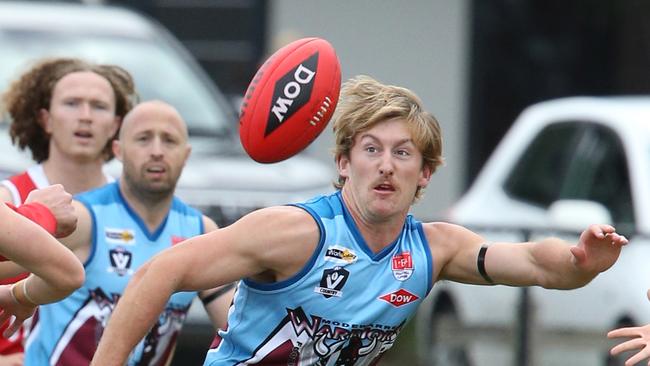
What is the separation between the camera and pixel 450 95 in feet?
52.8

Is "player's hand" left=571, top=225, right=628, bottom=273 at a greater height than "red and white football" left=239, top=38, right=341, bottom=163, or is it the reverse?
"red and white football" left=239, top=38, right=341, bottom=163

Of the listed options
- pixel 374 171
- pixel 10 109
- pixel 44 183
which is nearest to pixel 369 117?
pixel 374 171

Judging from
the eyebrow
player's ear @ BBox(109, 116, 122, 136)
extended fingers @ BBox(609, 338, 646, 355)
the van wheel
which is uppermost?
the eyebrow

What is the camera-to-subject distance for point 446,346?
10.2m

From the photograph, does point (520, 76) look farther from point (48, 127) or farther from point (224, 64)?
point (48, 127)

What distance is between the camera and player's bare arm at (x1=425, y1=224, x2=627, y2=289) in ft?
17.6

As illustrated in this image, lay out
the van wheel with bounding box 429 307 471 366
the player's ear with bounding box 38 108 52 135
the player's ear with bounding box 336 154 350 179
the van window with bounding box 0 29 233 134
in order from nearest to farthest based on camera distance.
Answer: the player's ear with bounding box 336 154 350 179, the player's ear with bounding box 38 108 52 135, the van wheel with bounding box 429 307 471 366, the van window with bounding box 0 29 233 134

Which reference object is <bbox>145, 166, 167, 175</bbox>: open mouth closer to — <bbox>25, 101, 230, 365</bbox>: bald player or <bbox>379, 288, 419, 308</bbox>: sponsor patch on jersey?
<bbox>25, 101, 230, 365</bbox>: bald player

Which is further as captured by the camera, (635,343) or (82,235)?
(82,235)

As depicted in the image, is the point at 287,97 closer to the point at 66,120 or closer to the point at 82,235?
the point at 82,235

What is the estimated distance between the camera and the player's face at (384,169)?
17.8 ft

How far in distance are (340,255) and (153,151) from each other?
140 centimetres

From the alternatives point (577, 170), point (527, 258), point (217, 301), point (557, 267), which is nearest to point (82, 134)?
point (217, 301)

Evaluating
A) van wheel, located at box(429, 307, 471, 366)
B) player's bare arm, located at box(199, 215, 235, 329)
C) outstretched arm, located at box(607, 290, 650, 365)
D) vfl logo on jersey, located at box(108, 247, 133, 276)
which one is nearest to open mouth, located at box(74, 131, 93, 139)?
vfl logo on jersey, located at box(108, 247, 133, 276)
